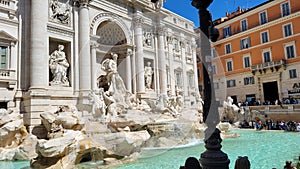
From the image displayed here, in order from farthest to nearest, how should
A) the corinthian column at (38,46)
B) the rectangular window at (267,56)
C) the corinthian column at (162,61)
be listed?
the rectangular window at (267,56) → the corinthian column at (162,61) → the corinthian column at (38,46)

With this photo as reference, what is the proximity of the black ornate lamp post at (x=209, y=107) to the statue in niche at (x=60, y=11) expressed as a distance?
10832mm

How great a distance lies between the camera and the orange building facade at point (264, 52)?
819 inches

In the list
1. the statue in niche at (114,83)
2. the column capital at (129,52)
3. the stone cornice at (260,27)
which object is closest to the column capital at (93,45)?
the statue in niche at (114,83)

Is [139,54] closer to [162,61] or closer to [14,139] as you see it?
[162,61]

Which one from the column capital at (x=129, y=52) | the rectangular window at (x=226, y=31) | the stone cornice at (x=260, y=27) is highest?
the rectangular window at (x=226, y=31)

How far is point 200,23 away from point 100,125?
7.22 meters

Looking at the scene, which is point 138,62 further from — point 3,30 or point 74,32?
point 3,30

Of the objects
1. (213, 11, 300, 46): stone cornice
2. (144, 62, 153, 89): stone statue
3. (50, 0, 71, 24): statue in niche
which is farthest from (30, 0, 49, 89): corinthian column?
(213, 11, 300, 46): stone cornice

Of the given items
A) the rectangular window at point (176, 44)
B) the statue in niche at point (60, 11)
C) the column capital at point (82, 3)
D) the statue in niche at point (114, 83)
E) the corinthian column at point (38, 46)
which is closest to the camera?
the corinthian column at point (38, 46)

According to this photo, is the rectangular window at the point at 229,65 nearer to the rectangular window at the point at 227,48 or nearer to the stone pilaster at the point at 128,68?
the rectangular window at the point at 227,48

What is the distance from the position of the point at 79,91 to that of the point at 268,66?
17689mm

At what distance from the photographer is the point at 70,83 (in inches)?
491

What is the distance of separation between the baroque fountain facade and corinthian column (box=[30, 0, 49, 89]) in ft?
0.14

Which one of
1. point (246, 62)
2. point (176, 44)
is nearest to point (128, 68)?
point (176, 44)
